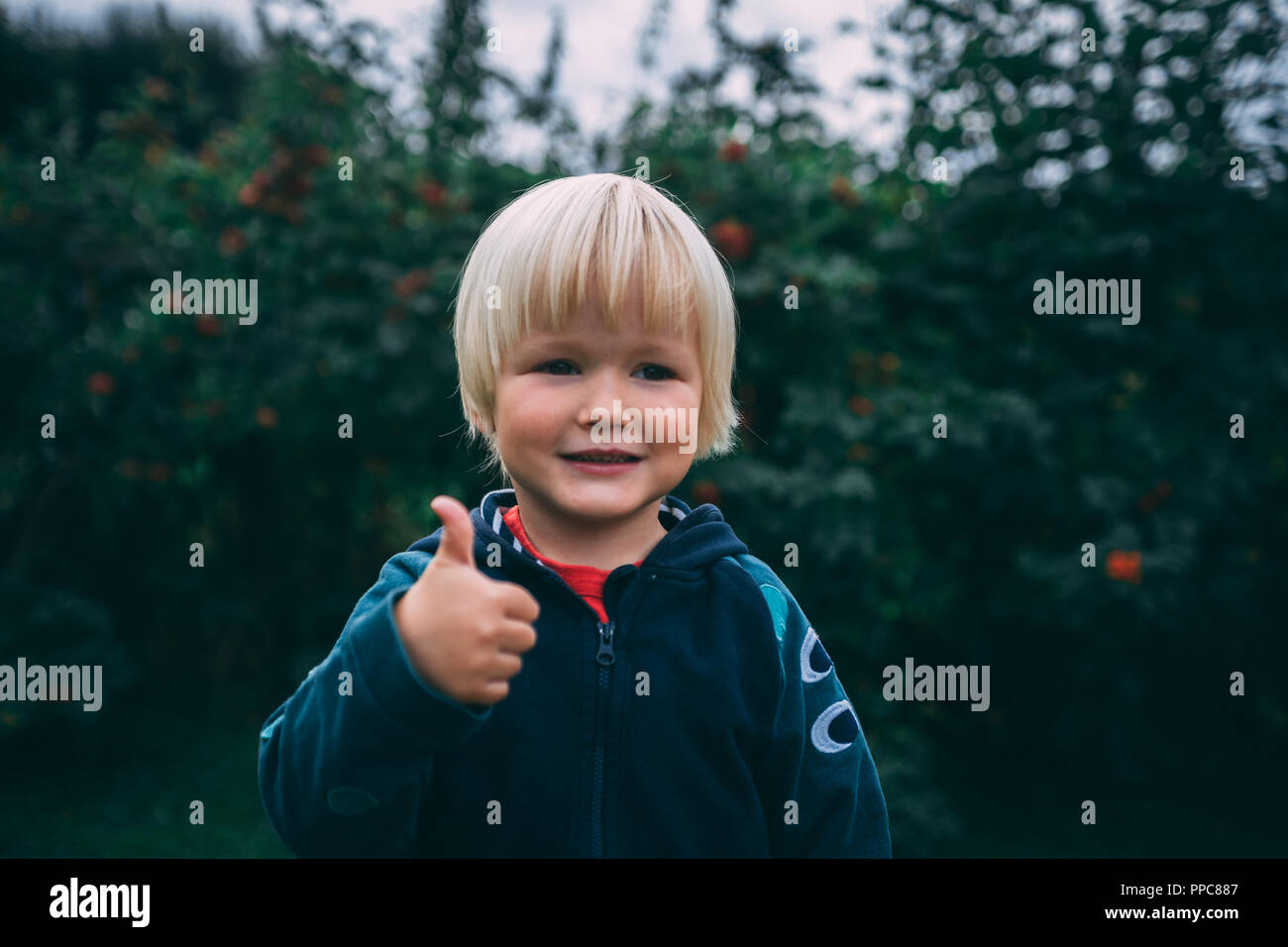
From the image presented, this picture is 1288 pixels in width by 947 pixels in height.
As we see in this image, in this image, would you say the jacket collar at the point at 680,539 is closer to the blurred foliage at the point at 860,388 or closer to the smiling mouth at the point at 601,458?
the smiling mouth at the point at 601,458

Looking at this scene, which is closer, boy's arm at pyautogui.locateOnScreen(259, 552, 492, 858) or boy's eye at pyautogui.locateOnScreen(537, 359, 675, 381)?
boy's arm at pyautogui.locateOnScreen(259, 552, 492, 858)

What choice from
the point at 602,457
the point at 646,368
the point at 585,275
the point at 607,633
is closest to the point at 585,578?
the point at 607,633

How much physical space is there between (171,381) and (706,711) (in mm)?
3162

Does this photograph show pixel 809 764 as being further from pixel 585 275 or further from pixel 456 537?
pixel 585 275

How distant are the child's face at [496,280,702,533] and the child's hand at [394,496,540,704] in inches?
8.9

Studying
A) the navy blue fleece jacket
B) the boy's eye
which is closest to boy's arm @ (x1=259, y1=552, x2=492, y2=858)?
the navy blue fleece jacket

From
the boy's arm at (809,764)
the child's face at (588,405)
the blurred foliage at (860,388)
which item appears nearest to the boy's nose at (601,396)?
the child's face at (588,405)

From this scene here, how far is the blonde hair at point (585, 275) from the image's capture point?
113cm

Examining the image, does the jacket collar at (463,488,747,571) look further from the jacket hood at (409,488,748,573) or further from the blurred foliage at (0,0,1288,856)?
the blurred foliage at (0,0,1288,856)

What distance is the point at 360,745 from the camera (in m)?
0.95

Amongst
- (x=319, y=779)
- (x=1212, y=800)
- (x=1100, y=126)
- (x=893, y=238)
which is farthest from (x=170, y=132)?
(x=1212, y=800)

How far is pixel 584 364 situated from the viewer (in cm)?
114

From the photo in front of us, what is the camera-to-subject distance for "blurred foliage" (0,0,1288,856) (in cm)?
321

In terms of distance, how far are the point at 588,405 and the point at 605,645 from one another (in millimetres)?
318
